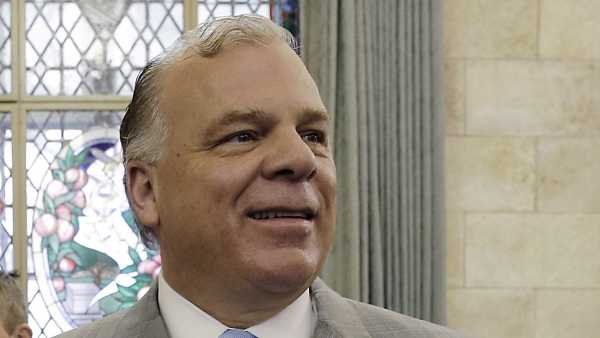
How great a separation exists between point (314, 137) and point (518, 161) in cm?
351

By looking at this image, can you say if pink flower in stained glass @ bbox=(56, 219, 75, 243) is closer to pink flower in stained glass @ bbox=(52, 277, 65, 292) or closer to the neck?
pink flower in stained glass @ bbox=(52, 277, 65, 292)

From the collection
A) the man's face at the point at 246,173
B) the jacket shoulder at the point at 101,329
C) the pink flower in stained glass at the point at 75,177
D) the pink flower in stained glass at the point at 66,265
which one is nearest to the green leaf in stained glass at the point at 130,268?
the pink flower in stained glass at the point at 66,265

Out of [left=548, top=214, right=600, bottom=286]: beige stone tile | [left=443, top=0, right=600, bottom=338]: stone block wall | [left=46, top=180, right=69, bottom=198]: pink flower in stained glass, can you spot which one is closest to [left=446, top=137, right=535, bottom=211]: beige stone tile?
[left=443, top=0, right=600, bottom=338]: stone block wall

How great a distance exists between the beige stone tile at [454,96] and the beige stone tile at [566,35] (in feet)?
1.50

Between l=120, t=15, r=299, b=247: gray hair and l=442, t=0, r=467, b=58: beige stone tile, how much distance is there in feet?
10.9

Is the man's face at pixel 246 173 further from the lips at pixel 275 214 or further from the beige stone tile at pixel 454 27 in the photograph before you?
the beige stone tile at pixel 454 27

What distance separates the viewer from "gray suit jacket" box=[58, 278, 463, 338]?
1.58 metres

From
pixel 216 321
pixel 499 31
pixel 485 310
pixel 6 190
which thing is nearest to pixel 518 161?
pixel 499 31

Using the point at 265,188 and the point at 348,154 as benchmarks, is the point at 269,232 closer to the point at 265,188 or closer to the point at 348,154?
the point at 265,188

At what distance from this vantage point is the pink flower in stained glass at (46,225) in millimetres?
5094

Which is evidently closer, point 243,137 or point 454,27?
point 243,137

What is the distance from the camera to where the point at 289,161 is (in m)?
1.44

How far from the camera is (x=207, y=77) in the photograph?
155 centimetres

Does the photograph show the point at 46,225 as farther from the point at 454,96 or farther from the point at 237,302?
the point at 237,302
